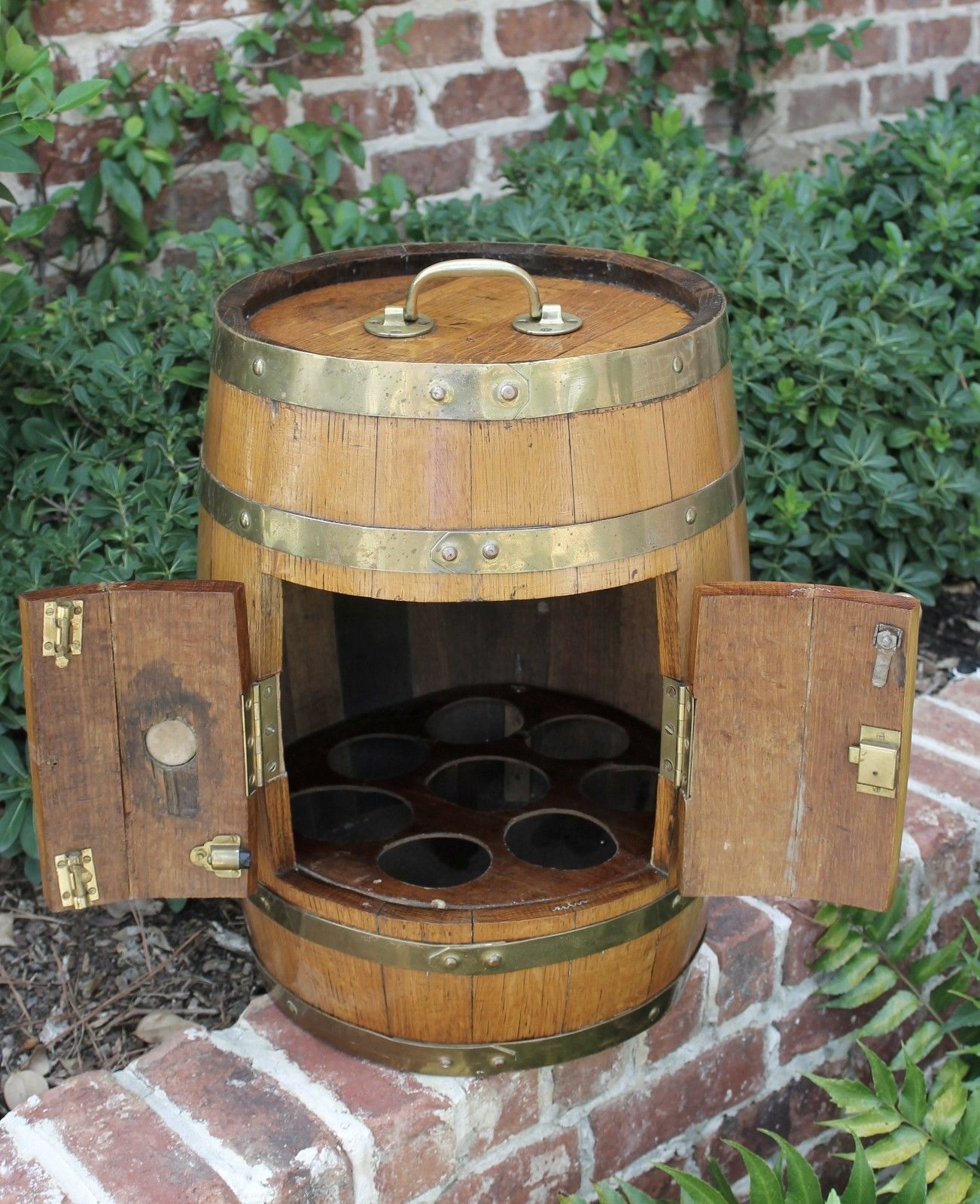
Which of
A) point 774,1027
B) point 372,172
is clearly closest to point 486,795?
point 774,1027

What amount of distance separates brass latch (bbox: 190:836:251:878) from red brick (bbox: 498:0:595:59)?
2.05 m

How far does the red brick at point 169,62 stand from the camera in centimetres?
235

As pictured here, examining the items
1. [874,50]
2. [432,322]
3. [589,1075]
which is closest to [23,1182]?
[589,1075]

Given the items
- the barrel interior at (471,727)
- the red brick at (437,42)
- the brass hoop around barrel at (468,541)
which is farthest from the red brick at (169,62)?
the brass hoop around barrel at (468,541)

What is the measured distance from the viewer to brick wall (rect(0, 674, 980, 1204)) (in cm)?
148

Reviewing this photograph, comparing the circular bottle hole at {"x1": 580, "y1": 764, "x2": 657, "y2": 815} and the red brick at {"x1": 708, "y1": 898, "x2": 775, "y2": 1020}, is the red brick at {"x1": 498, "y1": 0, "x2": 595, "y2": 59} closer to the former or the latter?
the circular bottle hole at {"x1": 580, "y1": 764, "x2": 657, "y2": 815}

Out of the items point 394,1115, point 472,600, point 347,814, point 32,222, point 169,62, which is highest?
point 169,62

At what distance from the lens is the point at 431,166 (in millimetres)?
2842

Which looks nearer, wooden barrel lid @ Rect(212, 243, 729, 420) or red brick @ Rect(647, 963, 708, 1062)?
wooden barrel lid @ Rect(212, 243, 729, 420)

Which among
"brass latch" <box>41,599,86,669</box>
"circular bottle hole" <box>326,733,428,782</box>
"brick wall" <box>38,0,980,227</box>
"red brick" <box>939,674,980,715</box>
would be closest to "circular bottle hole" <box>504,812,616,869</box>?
"circular bottle hole" <box>326,733,428,782</box>

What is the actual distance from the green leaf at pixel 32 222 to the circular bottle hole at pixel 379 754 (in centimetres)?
88

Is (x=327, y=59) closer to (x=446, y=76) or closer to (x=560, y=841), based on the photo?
(x=446, y=76)

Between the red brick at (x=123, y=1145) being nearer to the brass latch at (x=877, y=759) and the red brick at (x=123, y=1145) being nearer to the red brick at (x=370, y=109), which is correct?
the brass latch at (x=877, y=759)

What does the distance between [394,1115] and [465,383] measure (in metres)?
0.84
